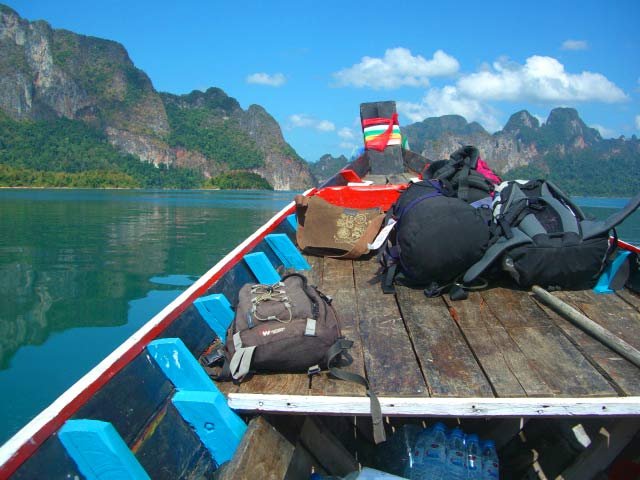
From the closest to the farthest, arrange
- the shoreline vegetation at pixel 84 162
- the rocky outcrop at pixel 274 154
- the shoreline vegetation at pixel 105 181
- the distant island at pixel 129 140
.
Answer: the shoreline vegetation at pixel 105 181, the shoreline vegetation at pixel 84 162, the distant island at pixel 129 140, the rocky outcrop at pixel 274 154

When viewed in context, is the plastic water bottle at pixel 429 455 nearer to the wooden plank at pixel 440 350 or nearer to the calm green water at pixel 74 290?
the wooden plank at pixel 440 350

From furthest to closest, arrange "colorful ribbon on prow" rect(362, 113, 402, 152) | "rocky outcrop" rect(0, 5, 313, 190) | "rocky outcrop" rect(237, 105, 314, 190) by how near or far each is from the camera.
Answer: "rocky outcrop" rect(237, 105, 314, 190) → "rocky outcrop" rect(0, 5, 313, 190) → "colorful ribbon on prow" rect(362, 113, 402, 152)

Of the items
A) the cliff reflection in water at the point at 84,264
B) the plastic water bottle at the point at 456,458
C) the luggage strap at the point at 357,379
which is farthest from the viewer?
the cliff reflection in water at the point at 84,264

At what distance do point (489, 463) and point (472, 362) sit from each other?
499 mm

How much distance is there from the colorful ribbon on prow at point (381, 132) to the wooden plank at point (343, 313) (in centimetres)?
530

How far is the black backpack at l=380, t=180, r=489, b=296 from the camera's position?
2.95 meters

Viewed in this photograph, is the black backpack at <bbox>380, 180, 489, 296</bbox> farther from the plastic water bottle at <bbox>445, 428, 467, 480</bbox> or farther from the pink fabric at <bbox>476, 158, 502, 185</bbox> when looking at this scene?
the pink fabric at <bbox>476, 158, 502, 185</bbox>

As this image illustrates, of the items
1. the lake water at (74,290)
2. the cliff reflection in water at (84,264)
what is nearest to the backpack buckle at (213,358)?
the lake water at (74,290)

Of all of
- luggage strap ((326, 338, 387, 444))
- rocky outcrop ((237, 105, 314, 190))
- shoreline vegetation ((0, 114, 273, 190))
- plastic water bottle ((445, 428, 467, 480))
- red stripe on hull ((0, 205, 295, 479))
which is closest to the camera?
red stripe on hull ((0, 205, 295, 479))

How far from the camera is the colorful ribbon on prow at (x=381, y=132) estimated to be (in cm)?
896

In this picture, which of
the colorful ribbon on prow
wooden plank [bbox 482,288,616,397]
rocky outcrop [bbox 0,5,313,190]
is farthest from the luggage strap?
rocky outcrop [bbox 0,5,313,190]

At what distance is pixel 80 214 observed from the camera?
33.4 meters

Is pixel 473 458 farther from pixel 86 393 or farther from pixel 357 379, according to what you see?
pixel 86 393

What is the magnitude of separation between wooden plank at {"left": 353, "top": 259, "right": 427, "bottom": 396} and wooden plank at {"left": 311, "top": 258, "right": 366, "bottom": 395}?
0.04 m
